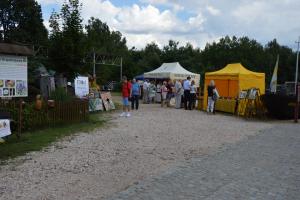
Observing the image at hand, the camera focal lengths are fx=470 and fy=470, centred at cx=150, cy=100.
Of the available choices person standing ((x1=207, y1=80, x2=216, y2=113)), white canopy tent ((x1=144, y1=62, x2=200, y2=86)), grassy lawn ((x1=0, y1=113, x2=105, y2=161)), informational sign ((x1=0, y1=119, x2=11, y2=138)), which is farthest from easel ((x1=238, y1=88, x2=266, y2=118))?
white canopy tent ((x1=144, y1=62, x2=200, y2=86))

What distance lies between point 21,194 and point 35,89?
18785mm

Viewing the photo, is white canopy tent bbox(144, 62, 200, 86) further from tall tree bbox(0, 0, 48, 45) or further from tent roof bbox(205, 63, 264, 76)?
tall tree bbox(0, 0, 48, 45)

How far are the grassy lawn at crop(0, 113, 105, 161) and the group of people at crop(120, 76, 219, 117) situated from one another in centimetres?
402

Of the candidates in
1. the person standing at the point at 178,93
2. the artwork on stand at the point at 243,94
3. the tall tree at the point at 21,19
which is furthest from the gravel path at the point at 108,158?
the tall tree at the point at 21,19

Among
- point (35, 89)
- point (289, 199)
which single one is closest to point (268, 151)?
point (289, 199)

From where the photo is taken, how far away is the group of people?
2008cm

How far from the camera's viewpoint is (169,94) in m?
27.9

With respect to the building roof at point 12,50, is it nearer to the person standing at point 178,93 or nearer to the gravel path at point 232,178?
the gravel path at point 232,178

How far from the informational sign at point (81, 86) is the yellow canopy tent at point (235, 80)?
20.0 feet

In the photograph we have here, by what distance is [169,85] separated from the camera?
2827cm

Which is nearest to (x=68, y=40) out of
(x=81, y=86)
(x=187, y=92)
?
(x=81, y=86)

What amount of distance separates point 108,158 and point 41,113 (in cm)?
505

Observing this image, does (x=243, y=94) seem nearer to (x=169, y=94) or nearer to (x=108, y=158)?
(x=169, y=94)

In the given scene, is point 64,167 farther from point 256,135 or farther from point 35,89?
point 35,89
